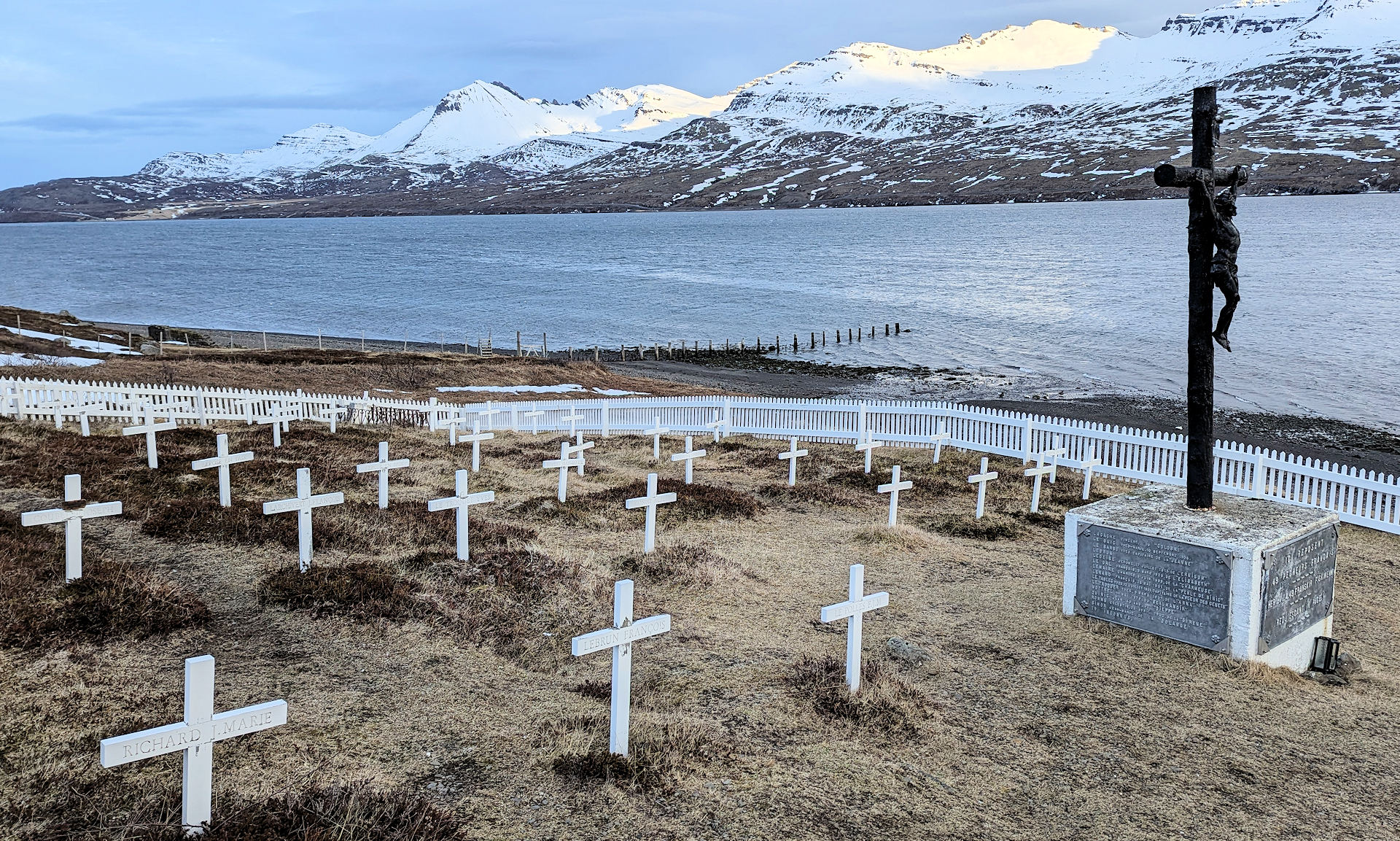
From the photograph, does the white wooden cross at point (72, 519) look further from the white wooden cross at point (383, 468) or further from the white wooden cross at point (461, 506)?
the white wooden cross at point (383, 468)

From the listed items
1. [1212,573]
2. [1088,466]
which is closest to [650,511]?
[1212,573]

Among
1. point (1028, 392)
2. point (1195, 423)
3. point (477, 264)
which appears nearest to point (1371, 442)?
point (1028, 392)

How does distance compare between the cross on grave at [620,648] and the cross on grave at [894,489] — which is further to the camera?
the cross on grave at [894,489]

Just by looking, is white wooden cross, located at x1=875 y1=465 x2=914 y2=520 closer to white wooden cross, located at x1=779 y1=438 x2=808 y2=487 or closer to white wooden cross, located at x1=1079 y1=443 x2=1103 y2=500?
white wooden cross, located at x1=779 y1=438 x2=808 y2=487

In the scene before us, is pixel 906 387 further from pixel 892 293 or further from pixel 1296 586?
pixel 892 293

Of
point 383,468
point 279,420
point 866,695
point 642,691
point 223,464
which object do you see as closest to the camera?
point 866,695

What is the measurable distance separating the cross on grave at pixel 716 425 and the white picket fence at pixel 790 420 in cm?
4

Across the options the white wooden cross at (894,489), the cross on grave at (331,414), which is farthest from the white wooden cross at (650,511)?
the cross on grave at (331,414)

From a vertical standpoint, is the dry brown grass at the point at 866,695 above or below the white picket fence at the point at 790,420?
below

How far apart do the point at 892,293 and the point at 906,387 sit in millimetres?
37897

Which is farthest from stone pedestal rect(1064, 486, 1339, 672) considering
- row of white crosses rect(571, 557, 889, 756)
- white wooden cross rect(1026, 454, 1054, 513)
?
white wooden cross rect(1026, 454, 1054, 513)

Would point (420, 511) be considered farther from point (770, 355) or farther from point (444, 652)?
point (770, 355)

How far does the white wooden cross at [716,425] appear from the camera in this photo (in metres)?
22.5

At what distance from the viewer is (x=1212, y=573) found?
9.27 metres
